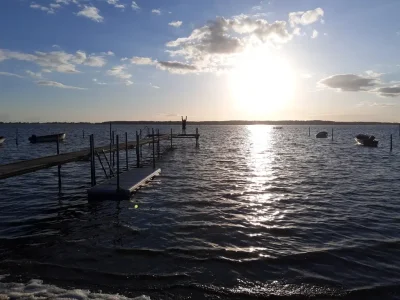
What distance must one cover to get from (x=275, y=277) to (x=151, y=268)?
11.0ft

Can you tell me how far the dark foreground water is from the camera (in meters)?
8.18

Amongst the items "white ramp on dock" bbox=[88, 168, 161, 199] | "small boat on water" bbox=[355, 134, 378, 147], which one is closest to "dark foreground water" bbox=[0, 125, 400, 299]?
"white ramp on dock" bbox=[88, 168, 161, 199]

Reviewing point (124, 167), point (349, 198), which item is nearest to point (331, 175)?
point (349, 198)

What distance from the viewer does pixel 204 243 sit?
11188 millimetres

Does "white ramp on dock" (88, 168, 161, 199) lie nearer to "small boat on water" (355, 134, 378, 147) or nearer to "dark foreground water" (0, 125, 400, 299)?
"dark foreground water" (0, 125, 400, 299)

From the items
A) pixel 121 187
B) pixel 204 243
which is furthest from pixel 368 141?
pixel 204 243

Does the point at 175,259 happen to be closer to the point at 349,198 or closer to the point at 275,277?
the point at 275,277

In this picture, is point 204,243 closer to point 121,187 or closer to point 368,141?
point 121,187

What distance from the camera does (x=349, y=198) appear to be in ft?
59.8

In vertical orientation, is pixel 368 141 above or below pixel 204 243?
above

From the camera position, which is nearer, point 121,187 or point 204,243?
point 204,243

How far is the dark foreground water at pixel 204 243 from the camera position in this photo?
8.18 m

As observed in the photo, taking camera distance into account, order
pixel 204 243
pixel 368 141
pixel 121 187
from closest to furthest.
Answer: pixel 204 243, pixel 121 187, pixel 368 141

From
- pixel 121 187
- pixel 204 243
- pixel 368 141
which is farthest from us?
pixel 368 141
